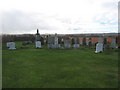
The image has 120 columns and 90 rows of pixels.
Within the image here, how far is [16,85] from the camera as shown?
490 cm

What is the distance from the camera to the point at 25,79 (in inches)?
219

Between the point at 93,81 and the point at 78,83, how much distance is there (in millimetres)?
683

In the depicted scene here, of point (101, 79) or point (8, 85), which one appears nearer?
point (8, 85)

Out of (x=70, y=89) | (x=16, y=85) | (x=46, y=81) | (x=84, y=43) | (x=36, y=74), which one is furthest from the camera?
(x=84, y=43)

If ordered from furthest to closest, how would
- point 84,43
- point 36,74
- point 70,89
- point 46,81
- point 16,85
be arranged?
point 84,43 < point 36,74 < point 46,81 < point 16,85 < point 70,89

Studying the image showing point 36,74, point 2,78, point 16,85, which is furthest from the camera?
point 36,74

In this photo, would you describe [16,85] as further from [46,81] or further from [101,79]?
[101,79]

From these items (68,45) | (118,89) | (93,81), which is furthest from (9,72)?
(68,45)

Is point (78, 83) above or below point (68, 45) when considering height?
below

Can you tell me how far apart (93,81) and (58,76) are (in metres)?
1.54

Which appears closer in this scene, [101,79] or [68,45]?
[101,79]

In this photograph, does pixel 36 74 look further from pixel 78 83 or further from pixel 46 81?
pixel 78 83

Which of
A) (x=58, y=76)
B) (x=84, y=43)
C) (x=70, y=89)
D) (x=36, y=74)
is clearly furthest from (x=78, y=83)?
(x=84, y=43)

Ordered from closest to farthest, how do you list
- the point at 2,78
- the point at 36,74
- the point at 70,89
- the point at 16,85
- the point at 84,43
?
the point at 70,89
the point at 16,85
the point at 2,78
the point at 36,74
the point at 84,43
